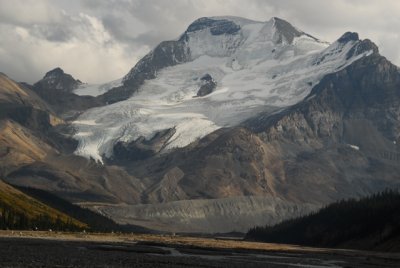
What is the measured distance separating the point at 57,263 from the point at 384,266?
239 feet

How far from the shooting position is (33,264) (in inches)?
3858

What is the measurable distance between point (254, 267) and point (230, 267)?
512 cm

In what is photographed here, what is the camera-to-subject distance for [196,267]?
118625 millimetres

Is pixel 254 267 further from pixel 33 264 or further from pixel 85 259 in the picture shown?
pixel 33 264

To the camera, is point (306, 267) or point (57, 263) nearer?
point (57, 263)

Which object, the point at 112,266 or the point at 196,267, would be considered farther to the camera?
the point at 196,267

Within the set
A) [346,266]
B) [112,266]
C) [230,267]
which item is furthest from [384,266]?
[112,266]

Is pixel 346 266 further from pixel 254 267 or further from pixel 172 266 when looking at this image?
pixel 172 266

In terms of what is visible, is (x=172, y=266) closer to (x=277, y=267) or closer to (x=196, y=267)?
(x=196, y=267)

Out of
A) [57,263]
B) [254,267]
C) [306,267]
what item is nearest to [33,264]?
[57,263]

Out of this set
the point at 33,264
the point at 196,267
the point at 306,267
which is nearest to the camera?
the point at 33,264

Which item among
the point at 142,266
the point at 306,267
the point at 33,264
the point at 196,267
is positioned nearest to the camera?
the point at 33,264

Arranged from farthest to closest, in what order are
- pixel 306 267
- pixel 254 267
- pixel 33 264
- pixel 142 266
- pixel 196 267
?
1. pixel 306 267
2. pixel 254 267
3. pixel 196 267
4. pixel 142 266
5. pixel 33 264

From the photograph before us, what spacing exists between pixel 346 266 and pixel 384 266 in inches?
330
